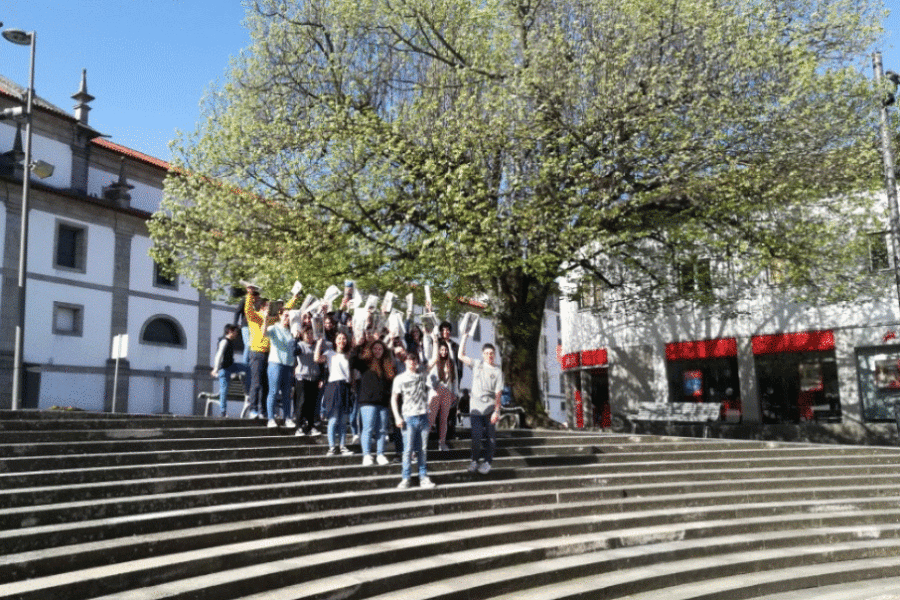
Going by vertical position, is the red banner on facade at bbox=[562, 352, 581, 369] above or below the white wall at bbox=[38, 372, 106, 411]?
above

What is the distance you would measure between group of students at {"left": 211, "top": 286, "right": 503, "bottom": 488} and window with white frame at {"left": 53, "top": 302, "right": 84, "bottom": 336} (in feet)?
69.5

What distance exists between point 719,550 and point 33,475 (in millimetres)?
7167

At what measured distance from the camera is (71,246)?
104ft

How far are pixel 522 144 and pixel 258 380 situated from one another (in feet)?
27.1

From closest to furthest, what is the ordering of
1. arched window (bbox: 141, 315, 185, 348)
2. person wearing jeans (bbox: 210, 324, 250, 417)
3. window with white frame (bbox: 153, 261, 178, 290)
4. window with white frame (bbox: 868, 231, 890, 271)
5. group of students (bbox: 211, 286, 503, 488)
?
group of students (bbox: 211, 286, 503, 488), person wearing jeans (bbox: 210, 324, 250, 417), window with white frame (bbox: 868, 231, 890, 271), arched window (bbox: 141, 315, 185, 348), window with white frame (bbox: 153, 261, 178, 290)

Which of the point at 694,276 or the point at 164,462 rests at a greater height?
the point at 694,276

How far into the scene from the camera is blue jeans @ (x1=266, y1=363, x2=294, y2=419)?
1085 cm

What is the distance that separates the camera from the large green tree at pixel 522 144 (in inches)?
654

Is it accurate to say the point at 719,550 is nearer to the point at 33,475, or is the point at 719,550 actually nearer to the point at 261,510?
the point at 261,510

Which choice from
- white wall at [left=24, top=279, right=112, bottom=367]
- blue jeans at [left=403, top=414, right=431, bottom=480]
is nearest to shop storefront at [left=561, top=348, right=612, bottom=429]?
white wall at [left=24, top=279, right=112, bottom=367]

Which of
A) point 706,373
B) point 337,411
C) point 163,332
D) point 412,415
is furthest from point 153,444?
point 163,332

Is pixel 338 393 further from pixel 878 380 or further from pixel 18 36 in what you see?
pixel 878 380

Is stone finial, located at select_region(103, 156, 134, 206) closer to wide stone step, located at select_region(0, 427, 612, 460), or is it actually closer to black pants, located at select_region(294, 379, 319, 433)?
black pants, located at select_region(294, 379, 319, 433)

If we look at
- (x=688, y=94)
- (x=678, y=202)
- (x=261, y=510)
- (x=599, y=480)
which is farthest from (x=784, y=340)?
(x=261, y=510)
